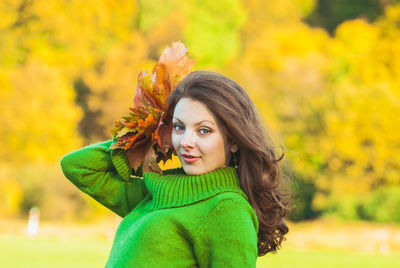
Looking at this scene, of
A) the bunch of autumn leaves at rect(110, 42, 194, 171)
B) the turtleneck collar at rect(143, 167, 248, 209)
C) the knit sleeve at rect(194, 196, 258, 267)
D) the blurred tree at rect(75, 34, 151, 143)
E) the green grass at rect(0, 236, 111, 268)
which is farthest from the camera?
the blurred tree at rect(75, 34, 151, 143)

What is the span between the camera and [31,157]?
33500 mm

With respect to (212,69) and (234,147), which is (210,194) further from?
(212,69)

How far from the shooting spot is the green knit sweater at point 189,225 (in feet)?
7.00

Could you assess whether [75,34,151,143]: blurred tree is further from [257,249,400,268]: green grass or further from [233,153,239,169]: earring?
[233,153,239,169]: earring

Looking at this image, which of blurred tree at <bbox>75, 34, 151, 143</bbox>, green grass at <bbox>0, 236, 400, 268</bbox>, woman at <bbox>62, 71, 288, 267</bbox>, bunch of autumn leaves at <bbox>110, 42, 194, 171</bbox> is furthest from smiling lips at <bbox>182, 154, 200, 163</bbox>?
blurred tree at <bbox>75, 34, 151, 143</bbox>

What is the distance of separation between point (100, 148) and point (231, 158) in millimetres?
575

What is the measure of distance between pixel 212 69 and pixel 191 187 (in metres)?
33.5

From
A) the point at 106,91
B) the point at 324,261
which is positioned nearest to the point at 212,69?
the point at 106,91

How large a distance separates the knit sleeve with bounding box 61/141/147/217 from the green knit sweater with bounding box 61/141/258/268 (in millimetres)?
166

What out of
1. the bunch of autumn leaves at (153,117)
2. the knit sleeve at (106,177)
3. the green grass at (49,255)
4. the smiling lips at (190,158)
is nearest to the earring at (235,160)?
the smiling lips at (190,158)

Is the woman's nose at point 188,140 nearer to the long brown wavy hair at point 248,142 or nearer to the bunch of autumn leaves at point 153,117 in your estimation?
the long brown wavy hair at point 248,142

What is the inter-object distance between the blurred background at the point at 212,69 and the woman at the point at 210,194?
34.6ft

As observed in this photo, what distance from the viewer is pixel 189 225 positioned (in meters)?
2.23

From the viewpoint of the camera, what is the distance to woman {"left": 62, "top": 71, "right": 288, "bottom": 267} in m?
2.19
